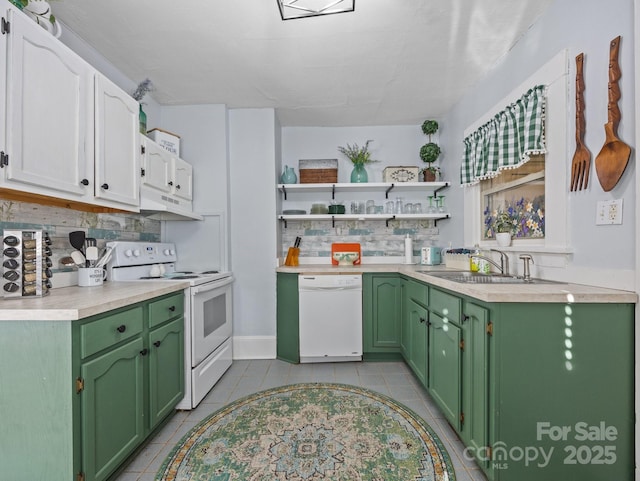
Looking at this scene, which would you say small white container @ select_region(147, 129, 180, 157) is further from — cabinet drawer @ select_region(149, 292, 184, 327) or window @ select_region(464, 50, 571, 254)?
window @ select_region(464, 50, 571, 254)

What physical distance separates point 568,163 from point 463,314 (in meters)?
0.98

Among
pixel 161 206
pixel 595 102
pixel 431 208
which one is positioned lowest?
pixel 161 206

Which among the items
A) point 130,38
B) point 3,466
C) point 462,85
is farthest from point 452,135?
point 3,466

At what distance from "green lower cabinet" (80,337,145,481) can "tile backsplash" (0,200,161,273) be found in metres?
0.80

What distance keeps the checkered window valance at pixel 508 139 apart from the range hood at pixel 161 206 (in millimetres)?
2428

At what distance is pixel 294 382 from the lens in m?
2.47

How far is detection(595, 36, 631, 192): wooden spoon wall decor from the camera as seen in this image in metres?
1.30

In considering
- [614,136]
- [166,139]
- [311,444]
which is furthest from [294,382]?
[614,136]

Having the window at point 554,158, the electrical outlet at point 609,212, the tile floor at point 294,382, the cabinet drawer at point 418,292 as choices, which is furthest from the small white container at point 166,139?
the electrical outlet at point 609,212

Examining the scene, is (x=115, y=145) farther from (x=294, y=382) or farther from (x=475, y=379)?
(x=475, y=379)

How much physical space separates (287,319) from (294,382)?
2.01 feet

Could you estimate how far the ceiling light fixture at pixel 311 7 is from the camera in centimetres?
159

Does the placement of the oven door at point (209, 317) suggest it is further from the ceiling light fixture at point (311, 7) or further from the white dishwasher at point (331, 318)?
the ceiling light fixture at point (311, 7)

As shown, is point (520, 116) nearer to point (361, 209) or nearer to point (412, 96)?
point (412, 96)
